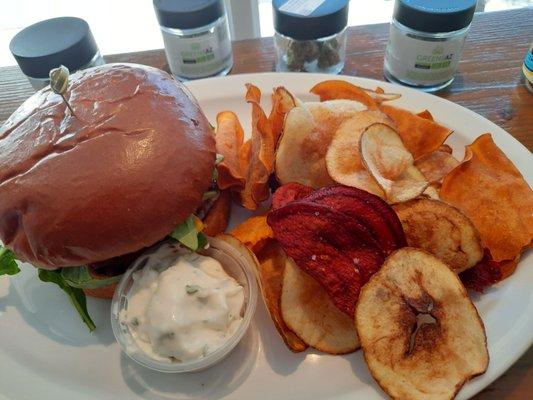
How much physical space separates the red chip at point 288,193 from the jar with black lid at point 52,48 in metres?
0.96

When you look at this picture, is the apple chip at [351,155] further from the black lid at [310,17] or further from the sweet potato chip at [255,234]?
the black lid at [310,17]

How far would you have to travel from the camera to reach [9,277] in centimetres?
133

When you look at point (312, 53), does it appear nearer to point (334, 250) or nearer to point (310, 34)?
point (310, 34)

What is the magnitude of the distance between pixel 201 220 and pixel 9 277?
0.57m

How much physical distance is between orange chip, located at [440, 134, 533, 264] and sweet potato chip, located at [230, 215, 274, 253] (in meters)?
0.47

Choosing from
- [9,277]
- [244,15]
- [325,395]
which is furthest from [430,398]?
[244,15]

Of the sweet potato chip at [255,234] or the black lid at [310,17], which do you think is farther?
the black lid at [310,17]

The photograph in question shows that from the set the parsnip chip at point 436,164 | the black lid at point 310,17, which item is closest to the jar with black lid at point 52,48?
the black lid at point 310,17

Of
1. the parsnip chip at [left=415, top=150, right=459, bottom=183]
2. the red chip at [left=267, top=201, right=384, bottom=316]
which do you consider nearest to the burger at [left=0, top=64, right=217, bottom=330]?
the red chip at [left=267, top=201, right=384, bottom=316]

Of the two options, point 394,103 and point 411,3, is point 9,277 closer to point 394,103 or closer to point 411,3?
point 394,103

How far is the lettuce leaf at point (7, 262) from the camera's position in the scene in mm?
1159

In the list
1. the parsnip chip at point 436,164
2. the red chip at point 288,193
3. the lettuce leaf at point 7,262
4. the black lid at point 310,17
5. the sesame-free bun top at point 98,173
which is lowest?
the parsnip chip at point 436,164

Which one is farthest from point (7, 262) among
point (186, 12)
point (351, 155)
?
point (186, 12)

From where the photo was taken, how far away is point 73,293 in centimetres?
118
